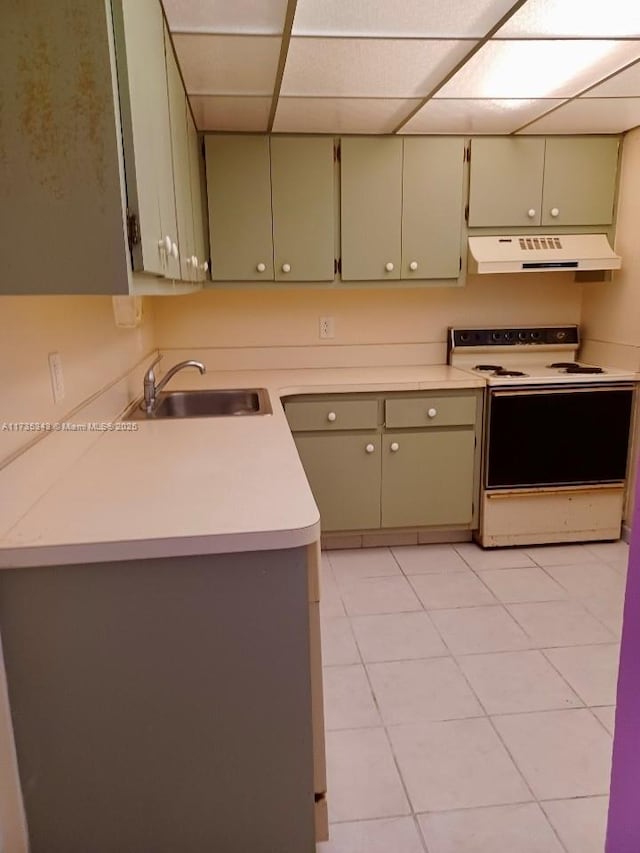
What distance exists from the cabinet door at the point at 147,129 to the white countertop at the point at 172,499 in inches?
19.3

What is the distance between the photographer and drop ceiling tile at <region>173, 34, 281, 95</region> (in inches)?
72.9

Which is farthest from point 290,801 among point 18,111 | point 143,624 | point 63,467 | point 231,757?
point 18,111

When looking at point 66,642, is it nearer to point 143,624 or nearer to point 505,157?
point 143,624

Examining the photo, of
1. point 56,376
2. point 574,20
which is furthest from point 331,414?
point 574,20

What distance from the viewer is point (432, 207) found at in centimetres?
299

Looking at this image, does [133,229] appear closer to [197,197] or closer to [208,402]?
[197,197]

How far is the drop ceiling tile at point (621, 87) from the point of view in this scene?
2.17 meters

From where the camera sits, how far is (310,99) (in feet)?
7.79

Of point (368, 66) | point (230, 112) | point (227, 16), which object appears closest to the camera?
point (227, 16)

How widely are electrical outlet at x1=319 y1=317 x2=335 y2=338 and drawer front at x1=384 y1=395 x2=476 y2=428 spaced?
667 millimetres

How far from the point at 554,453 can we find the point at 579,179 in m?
1.43

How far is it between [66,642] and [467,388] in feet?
7.44

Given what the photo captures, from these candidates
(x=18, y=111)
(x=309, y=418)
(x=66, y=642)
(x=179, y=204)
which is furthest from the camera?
(x=309, y=418)

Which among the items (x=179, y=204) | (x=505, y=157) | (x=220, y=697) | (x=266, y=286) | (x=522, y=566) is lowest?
(x=522, y=566)
